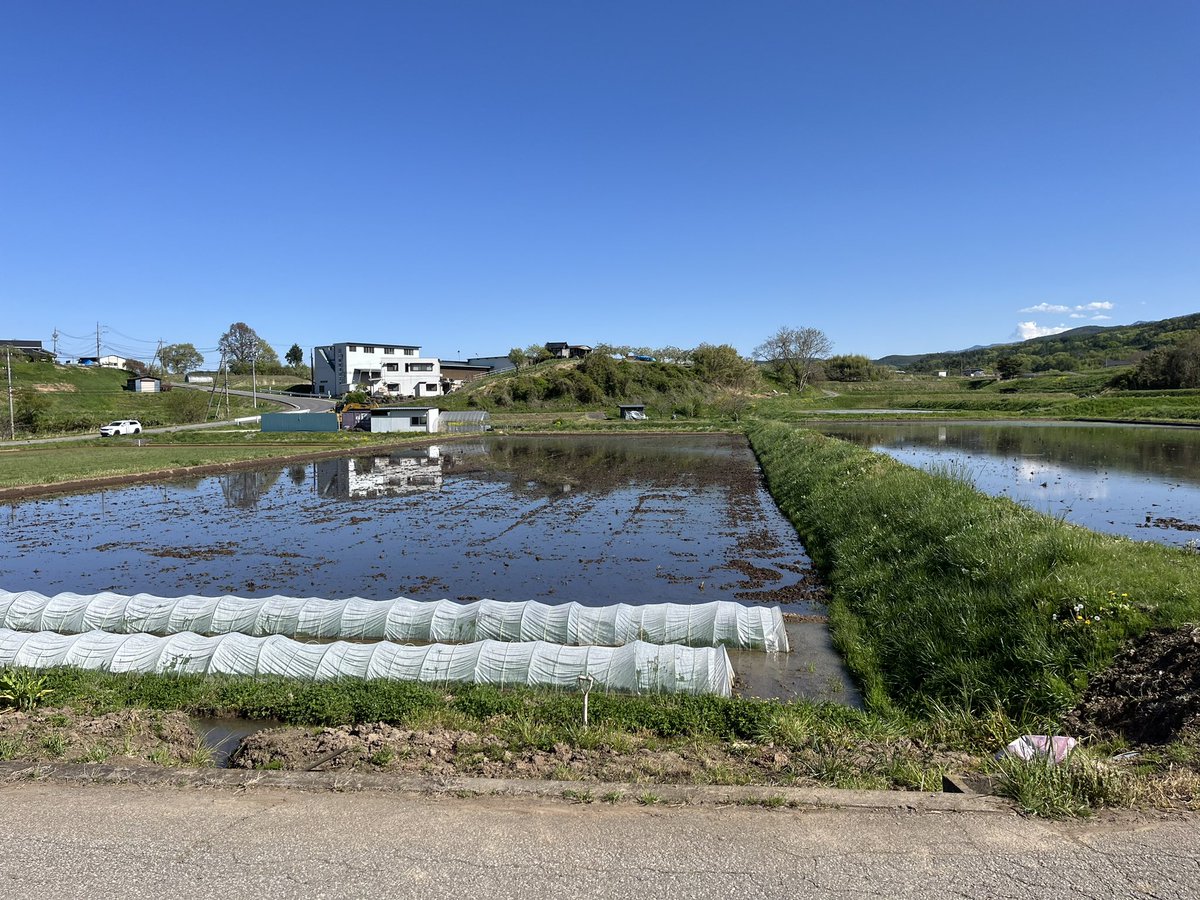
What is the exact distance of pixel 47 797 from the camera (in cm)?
409

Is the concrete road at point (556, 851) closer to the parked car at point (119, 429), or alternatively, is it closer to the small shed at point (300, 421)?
the small shed at point (300, 421)

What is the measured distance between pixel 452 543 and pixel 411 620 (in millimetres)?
5975

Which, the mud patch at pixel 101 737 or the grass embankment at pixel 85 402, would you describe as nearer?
the mud patch at pixel 101 737

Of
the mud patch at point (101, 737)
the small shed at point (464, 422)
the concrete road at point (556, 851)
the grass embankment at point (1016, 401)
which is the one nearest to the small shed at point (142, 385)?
the small shed at point (464, 422)

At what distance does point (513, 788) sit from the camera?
412 centimetres

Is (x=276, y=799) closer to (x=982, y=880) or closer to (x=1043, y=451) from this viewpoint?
(x=982, y=880)

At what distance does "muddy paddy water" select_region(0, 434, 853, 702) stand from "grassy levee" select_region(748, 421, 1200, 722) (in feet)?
1.89

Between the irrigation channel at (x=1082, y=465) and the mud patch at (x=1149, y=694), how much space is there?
6879 mm

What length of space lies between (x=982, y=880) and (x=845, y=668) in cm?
432

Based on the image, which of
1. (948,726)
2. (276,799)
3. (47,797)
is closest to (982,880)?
(948,726)

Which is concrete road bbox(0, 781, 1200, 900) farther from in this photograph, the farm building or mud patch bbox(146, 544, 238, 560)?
the farm building

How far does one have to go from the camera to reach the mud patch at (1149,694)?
4594 millimetres

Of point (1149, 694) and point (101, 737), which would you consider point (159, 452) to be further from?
point (1149, 694)

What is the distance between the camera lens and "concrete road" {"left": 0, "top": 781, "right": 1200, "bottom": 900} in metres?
3.18
